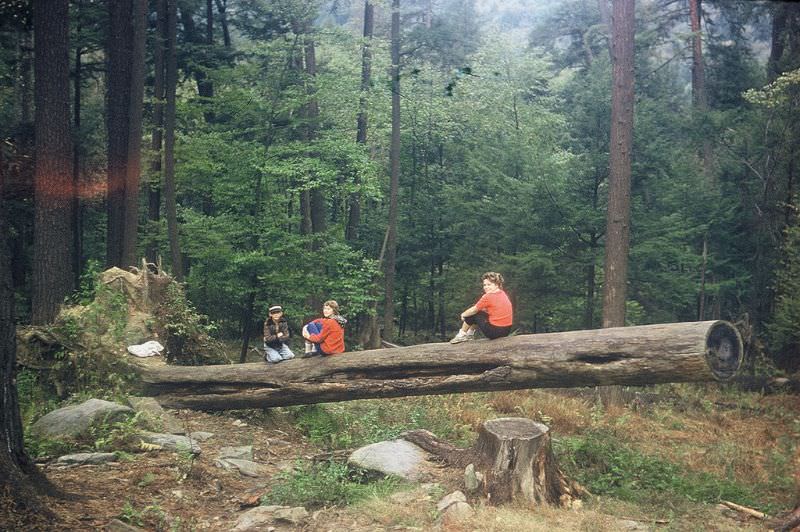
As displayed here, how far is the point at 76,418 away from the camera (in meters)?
9.59

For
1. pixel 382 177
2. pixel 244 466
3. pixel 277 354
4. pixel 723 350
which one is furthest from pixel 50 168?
pixel 382 177

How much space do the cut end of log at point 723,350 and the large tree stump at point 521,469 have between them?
7.54 ft

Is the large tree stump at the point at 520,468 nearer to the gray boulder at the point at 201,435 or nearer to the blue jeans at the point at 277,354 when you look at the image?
the gray boulder at the point at 201,435

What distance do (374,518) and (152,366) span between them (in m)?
6.64

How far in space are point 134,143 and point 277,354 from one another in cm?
925

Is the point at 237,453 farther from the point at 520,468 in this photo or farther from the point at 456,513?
the point at 520,468

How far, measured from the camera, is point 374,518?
7.57 metres

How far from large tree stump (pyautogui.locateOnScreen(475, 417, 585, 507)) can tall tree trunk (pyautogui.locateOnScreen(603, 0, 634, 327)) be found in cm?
859

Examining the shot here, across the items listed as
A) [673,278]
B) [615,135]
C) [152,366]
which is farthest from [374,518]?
[673,278]

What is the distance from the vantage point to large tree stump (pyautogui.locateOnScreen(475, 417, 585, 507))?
8.29 meters

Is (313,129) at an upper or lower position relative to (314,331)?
upper

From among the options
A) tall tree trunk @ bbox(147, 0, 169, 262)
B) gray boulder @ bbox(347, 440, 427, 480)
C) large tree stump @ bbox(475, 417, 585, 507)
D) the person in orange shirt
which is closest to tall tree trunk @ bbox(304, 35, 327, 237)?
tall tree trunk @ bbox(147, 0, 169, 262)

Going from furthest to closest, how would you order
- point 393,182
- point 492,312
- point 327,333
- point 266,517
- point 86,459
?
point 393,182 → point 327,333 → point 492,312 → point 86,459 → point 266,517

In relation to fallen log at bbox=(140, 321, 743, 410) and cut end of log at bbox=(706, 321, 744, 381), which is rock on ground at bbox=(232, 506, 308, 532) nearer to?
fallen log at bbox=(140, 321, 743, 410)
